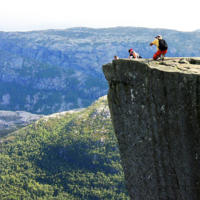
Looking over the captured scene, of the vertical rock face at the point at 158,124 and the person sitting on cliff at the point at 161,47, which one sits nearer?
the vertical rock face at the point at 158,124

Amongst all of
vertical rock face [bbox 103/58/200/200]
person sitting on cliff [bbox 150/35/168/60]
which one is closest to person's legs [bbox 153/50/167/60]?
person sitting on cliff [bbox 150/35/168/60]

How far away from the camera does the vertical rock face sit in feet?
51.7

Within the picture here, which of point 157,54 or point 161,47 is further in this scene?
point 157,54

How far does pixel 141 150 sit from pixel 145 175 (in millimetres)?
2371

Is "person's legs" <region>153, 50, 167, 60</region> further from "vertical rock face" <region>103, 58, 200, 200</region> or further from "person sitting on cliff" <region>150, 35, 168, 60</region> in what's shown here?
"vertical rock face" <region>103, 58, 200, 200</region>

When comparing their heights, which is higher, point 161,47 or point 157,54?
point 161,47

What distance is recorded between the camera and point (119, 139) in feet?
65.0

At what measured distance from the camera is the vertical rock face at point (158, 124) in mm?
15750

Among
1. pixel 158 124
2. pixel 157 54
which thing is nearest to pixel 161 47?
pixel 157 54

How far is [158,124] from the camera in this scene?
57.1 feet

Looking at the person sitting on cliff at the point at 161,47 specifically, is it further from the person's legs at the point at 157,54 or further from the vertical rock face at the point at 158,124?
the vertical rock face at the point at 158,124

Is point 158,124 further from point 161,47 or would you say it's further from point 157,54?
point 161,47

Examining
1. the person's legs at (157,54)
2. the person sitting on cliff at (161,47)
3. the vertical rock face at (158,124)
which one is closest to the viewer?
the vertical rock face at (158,124)

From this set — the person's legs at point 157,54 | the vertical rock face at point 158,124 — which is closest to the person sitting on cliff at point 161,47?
the person's legs at point 157,54
